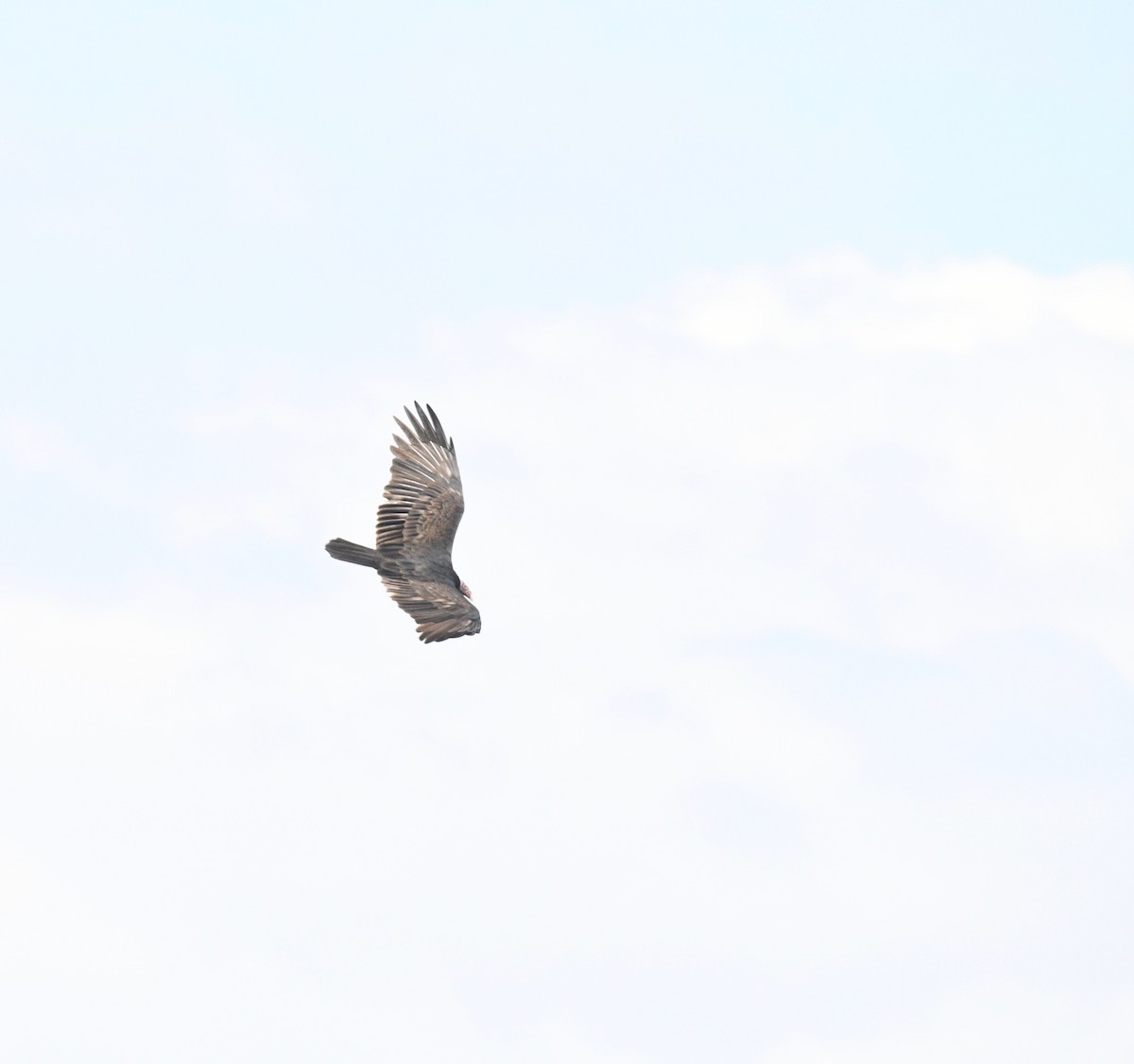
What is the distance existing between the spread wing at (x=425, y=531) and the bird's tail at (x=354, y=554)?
189mm

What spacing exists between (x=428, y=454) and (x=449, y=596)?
3.94m

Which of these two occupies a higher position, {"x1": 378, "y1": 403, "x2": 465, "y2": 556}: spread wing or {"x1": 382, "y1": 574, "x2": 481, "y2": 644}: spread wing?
{"x1": 378, "y1": 403, "x2": 465, "y2": 556}: spread wing

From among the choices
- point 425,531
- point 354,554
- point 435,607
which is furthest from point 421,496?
point 435,607

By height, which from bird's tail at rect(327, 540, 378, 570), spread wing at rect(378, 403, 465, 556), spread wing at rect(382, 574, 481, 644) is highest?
spread wing at rect(378, 403, 465, 556)

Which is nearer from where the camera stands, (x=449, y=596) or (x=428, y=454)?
(x=449, y=596)

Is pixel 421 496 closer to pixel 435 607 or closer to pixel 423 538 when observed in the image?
pixel 423 538

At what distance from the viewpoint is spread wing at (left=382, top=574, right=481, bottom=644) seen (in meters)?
30.8

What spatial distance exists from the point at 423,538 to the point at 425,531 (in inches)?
8.1

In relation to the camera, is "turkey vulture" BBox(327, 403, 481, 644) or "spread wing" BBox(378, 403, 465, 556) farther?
"spread wing" BBox(378, 403, 465, 556)

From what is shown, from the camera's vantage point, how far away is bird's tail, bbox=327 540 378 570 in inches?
1288

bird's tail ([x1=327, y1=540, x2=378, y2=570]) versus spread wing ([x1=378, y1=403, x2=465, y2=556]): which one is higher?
spread wing ([x1=378, y1=403, x2=465, y2=556])

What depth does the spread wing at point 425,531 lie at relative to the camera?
31281mm

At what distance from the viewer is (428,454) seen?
34531mm

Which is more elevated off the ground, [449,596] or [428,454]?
[428,454]
